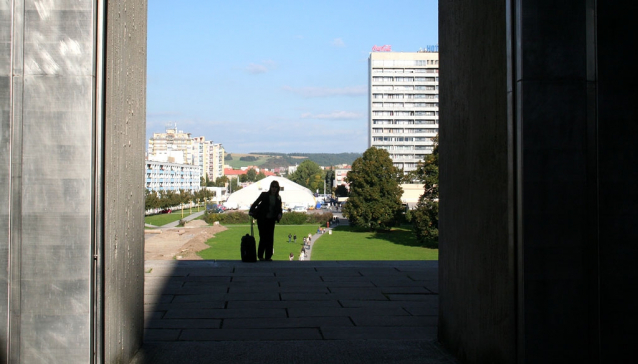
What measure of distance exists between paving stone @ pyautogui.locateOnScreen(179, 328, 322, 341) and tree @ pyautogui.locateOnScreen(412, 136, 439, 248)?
31924 mm

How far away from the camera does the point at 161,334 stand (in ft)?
18.0

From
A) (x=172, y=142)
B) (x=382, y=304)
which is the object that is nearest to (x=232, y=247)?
(x=382, y=304)

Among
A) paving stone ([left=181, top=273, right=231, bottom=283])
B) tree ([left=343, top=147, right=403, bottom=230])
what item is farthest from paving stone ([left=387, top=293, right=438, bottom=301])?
tree ([left=343, top=147, right=403, bottom=230])

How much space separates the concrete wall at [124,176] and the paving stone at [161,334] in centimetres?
39

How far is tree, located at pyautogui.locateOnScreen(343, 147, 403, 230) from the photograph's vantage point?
53.3m

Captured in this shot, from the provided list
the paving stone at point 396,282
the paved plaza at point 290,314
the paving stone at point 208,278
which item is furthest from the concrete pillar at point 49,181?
the paving stone at point 396,282

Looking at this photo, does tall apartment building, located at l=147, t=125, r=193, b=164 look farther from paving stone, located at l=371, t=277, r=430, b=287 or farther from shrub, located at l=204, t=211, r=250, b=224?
paving stone, located at l=371, t=277, r=430, b=287

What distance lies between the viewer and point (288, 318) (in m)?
6.23

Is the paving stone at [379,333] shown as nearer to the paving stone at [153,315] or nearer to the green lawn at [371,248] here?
the paving stone at [153,315]

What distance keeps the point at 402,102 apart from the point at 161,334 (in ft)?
425

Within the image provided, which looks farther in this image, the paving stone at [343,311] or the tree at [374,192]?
the tree at [374,192]

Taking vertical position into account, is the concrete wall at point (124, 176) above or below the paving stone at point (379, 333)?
above

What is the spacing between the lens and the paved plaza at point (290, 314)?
4.93 meters

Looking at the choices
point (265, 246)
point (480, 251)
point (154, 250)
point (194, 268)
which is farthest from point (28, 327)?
point (154, 250)
